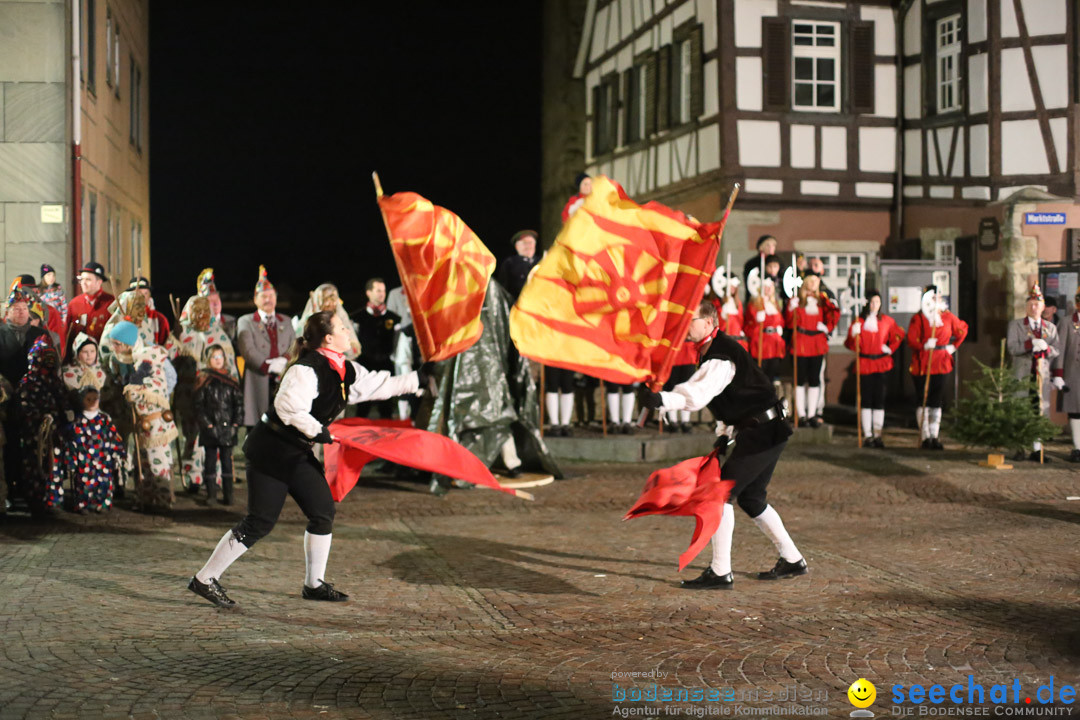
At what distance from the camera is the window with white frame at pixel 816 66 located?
22.0 meters

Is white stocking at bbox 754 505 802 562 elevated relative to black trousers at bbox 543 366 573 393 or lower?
lower

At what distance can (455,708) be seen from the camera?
18.2ft

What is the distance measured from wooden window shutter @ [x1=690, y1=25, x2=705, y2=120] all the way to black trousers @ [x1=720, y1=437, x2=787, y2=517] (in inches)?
593

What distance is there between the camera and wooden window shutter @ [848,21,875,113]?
2208cm

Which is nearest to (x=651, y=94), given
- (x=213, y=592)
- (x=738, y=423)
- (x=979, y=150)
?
(x=979, y=150)

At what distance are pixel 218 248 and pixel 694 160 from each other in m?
23.3

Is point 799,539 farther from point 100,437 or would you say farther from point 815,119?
point 815,119

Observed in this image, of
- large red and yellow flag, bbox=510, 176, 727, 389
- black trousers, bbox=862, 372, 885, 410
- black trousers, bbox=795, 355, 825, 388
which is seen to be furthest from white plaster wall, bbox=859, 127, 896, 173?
large red and yellow flag, bbox=510, 176, 727, 389

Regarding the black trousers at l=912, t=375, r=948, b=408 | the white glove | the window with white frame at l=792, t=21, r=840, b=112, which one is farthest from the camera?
the window with white frame at l=792, t=21, r=840, b=112

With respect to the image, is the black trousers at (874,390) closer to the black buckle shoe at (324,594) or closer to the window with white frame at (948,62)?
the window with white frame at (948,62)

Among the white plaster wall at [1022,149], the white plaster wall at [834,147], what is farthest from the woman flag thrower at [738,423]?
the white plaster wall at [834,147]

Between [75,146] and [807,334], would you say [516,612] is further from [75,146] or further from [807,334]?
[75,146]

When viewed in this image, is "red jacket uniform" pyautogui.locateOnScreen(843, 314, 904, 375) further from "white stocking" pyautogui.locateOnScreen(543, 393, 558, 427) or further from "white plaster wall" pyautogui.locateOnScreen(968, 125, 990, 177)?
"white plaster wall" pyautogui.locateOnScreen(968, 125, 990, 177)

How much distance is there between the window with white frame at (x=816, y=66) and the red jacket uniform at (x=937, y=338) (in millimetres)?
6819
